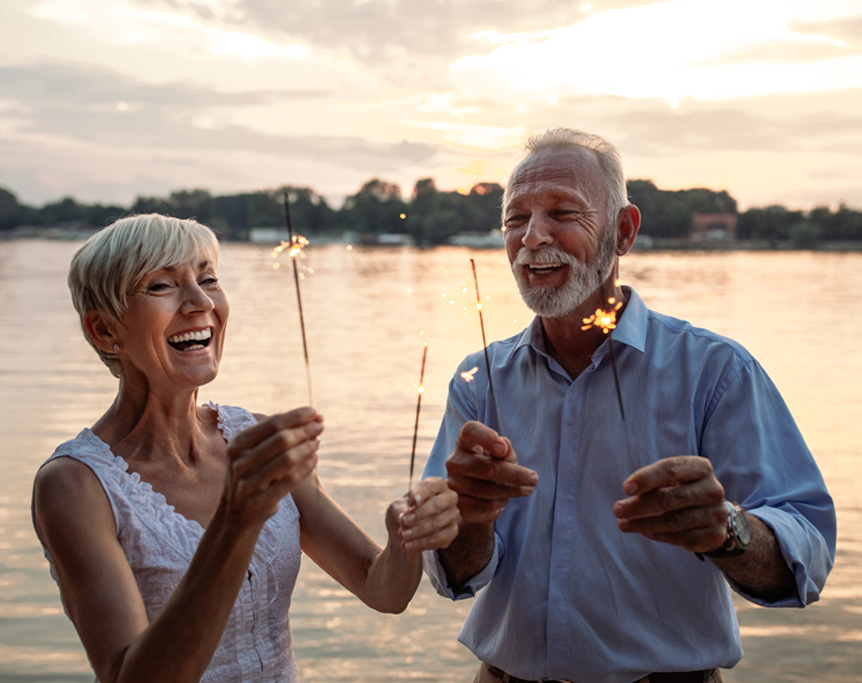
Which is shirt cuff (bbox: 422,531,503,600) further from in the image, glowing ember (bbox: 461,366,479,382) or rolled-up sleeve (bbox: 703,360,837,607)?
rolled-up sleeve (bbox: 703,360,837,607)

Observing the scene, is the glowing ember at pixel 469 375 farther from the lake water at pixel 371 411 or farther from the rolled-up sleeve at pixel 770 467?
the rolled-up sleeve at pixel 770 467

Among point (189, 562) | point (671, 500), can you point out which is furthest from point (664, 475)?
point (189, 562)

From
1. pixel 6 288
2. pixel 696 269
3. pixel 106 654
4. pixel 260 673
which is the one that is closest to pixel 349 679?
pixel 260 673

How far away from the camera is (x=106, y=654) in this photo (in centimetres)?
276

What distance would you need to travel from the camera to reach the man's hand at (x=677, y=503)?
265 centimetres

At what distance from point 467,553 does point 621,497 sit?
2.30 ft

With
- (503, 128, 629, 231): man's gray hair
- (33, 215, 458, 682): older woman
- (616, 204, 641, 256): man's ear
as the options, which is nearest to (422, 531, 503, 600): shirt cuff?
(33, 215, 458, 682): older woman

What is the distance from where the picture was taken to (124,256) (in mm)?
3201

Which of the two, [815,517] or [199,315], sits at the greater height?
[199,315]

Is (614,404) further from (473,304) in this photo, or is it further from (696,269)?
(696,269)

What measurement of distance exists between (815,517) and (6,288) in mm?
57307

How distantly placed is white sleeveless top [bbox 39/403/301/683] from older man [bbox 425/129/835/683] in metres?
0.68

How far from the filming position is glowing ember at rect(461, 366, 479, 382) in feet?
12.7

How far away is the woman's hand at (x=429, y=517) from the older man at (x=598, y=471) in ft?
0.53
